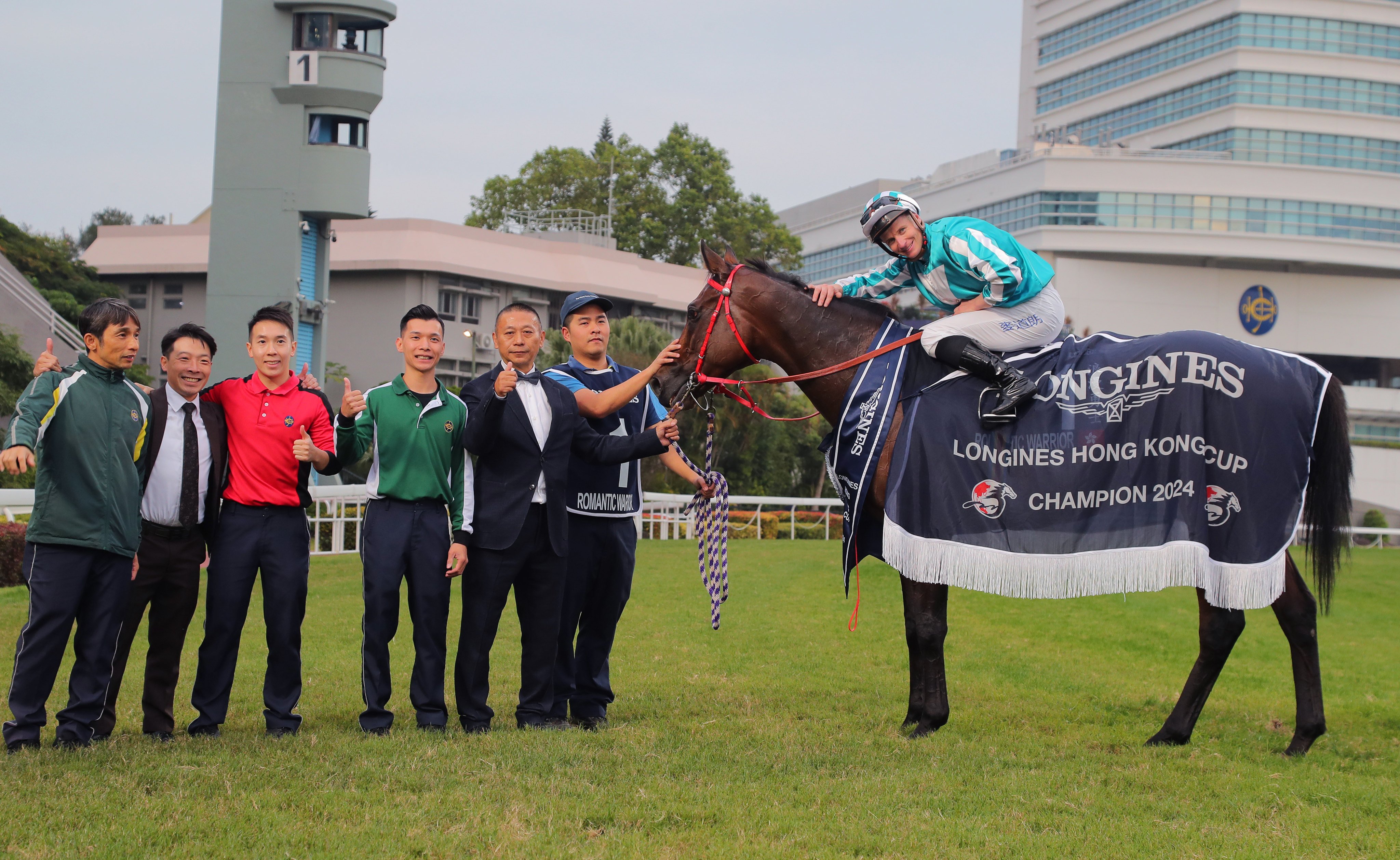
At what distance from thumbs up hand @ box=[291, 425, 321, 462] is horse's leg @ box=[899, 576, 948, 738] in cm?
301

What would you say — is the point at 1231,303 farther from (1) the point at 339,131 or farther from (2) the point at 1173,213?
(1) the point at 339,131

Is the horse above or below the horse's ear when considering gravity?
below

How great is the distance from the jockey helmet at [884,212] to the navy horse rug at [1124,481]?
40.2 inches

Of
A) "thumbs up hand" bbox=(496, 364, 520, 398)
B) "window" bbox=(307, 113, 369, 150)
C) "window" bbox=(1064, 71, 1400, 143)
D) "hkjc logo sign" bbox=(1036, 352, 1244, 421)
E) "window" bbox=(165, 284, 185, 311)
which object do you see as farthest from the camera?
"window" bbox=(1064, 71, 1400, 143)

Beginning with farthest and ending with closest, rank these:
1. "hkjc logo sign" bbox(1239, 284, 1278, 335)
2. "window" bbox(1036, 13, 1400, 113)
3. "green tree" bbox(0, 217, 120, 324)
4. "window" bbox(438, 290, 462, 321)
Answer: "hkjc logo sign" bbox(1239, 284, 1278, 335)
"window" bbox(1036, 13, 1400, 113)
"window" bbox(438, 290, 462, 321)
"green tree" bbox(0, 217, 120, 324)

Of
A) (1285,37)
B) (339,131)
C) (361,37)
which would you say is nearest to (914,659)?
(339,131)

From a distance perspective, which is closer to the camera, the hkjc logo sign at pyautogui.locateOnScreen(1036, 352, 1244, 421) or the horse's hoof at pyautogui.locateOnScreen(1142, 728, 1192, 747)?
the hkjc logo sign at pyautogui.locateOnScreen(1036, 352, 1244, 421)

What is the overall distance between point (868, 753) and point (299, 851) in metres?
2.72

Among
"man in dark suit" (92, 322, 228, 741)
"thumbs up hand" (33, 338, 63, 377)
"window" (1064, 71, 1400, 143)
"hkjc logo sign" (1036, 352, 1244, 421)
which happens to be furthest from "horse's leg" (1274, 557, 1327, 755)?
"window" (1064, 71, 1400, 143)

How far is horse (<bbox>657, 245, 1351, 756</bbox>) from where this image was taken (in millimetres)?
6016

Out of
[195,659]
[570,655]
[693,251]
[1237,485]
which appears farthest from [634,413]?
[693,251]

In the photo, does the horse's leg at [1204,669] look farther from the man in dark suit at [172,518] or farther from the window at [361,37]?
the window at [361,37]

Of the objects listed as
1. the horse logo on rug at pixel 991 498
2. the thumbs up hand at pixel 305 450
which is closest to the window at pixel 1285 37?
the horse logo on rug at pixel 991 498

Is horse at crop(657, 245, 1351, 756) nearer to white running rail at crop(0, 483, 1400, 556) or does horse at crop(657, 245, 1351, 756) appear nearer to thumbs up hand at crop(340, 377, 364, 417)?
thumbs up hand at crop(340, 377, 364, 417)
